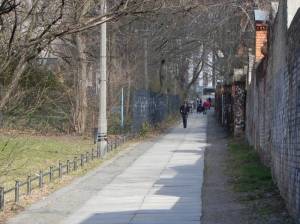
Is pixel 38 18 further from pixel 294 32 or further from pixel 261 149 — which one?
pixel 261 149

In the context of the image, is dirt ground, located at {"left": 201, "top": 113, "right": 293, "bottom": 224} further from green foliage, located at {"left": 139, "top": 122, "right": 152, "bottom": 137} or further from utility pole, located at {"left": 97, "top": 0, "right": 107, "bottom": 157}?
green foliage, located at {"left": 139, "top": 122, "right": 152, "bottom": 137}

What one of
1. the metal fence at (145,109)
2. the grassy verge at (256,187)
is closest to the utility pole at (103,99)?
the grassy verge at (256,187)

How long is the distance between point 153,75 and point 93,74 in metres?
23.6

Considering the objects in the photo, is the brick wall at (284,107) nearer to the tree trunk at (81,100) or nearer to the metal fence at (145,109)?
the tree trunk at (81,100)

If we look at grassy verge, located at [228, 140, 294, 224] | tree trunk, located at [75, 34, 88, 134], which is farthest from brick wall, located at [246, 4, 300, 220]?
tree trunk, located at [75, 34, 88, 134]

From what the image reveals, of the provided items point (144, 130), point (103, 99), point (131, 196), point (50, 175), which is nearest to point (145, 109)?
point (144, 130)

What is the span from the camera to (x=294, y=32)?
11.6m

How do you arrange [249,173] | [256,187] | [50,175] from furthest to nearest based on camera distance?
[249,173], [50,175], [256,187]

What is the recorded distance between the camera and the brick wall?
35.3ft

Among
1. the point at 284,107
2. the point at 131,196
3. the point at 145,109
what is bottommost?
the point at 131,196

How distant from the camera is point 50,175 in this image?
16719mm

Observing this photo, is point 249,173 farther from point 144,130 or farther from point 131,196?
point 144,130

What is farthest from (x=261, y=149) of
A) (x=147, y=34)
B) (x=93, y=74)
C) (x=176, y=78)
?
(x=176, y=78)

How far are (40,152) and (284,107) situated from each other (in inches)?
520
